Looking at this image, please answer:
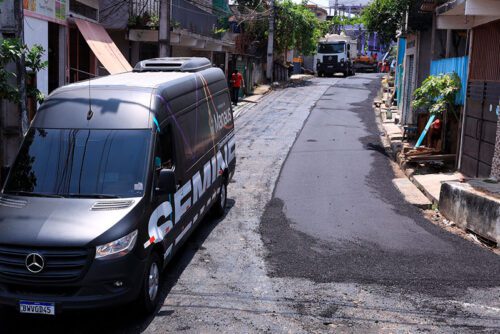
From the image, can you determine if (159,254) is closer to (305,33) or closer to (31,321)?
(31,321)

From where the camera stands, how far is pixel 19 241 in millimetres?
5824

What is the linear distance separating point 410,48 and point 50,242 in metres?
21.1

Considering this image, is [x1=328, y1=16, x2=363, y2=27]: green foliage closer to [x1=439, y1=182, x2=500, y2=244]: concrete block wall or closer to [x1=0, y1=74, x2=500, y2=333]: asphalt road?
[x1=0, y1=74, x2=500, y2=333]: asphalt road

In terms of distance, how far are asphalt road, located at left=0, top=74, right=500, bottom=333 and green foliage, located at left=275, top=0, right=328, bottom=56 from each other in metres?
27.9

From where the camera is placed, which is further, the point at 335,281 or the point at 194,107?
the point at 194,107

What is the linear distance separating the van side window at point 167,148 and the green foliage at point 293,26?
34.3 m

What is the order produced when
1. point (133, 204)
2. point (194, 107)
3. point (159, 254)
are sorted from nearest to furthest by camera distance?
point (133, 204) < point (159, 254) < point (194, 107)

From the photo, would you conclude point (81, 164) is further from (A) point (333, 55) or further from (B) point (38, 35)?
(A) point (333, 55)

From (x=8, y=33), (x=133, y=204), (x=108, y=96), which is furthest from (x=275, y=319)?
(x=8, y=33)

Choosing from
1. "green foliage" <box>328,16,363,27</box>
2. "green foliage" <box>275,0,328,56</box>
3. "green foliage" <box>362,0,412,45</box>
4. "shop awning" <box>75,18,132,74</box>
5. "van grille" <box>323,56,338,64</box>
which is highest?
"green foliage" <box>328,16,363,27</box>

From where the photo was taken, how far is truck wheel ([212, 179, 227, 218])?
419 inches

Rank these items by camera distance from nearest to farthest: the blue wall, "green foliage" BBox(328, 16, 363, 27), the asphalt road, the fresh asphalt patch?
the asphalt road
the fresh asphalt patch
the blue wall
"green foliage" BBox(328, 16, 363, 27)

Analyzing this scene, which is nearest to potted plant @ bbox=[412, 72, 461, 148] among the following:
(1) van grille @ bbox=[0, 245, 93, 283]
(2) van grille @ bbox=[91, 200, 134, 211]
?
(2) van grille @ bbox=[91, 200, 134, 211]

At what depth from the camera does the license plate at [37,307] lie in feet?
19.0
